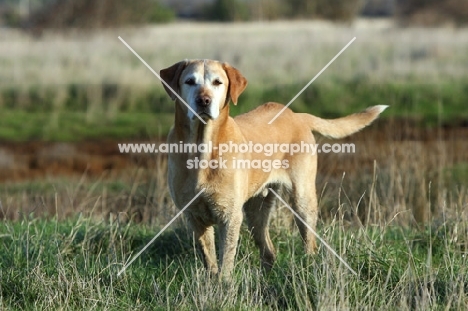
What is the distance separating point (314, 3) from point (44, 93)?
21.3 meters

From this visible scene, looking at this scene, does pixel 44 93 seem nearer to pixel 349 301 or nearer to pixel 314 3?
pixel 349 301

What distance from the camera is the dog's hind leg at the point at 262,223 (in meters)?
6.86

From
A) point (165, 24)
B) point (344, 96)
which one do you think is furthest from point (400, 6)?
point (344, 96)

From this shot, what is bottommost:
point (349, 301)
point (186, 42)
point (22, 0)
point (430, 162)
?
point (349, 301)

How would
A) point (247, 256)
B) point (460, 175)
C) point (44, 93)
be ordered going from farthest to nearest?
point (44, 93)
point (460, 175)
point (247, 256)

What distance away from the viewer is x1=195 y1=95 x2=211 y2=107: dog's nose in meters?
5.80

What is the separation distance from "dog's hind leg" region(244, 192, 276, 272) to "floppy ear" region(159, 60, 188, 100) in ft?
4.93

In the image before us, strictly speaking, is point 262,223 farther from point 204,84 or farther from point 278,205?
point 204,84

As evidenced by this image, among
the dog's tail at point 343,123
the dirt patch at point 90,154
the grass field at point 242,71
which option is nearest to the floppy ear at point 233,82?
the dog's tail at point 343,123

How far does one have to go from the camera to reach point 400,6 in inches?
1474

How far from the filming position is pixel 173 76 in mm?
6164

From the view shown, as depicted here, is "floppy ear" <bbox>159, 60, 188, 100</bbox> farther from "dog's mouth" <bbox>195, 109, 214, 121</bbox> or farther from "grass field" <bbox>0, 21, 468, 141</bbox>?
"grass field" <bbox>0, 21, 468, 141</bbox>

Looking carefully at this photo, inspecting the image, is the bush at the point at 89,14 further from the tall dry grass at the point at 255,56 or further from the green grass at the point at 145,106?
the green grass at the point at 145,106

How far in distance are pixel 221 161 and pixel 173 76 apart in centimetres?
74
